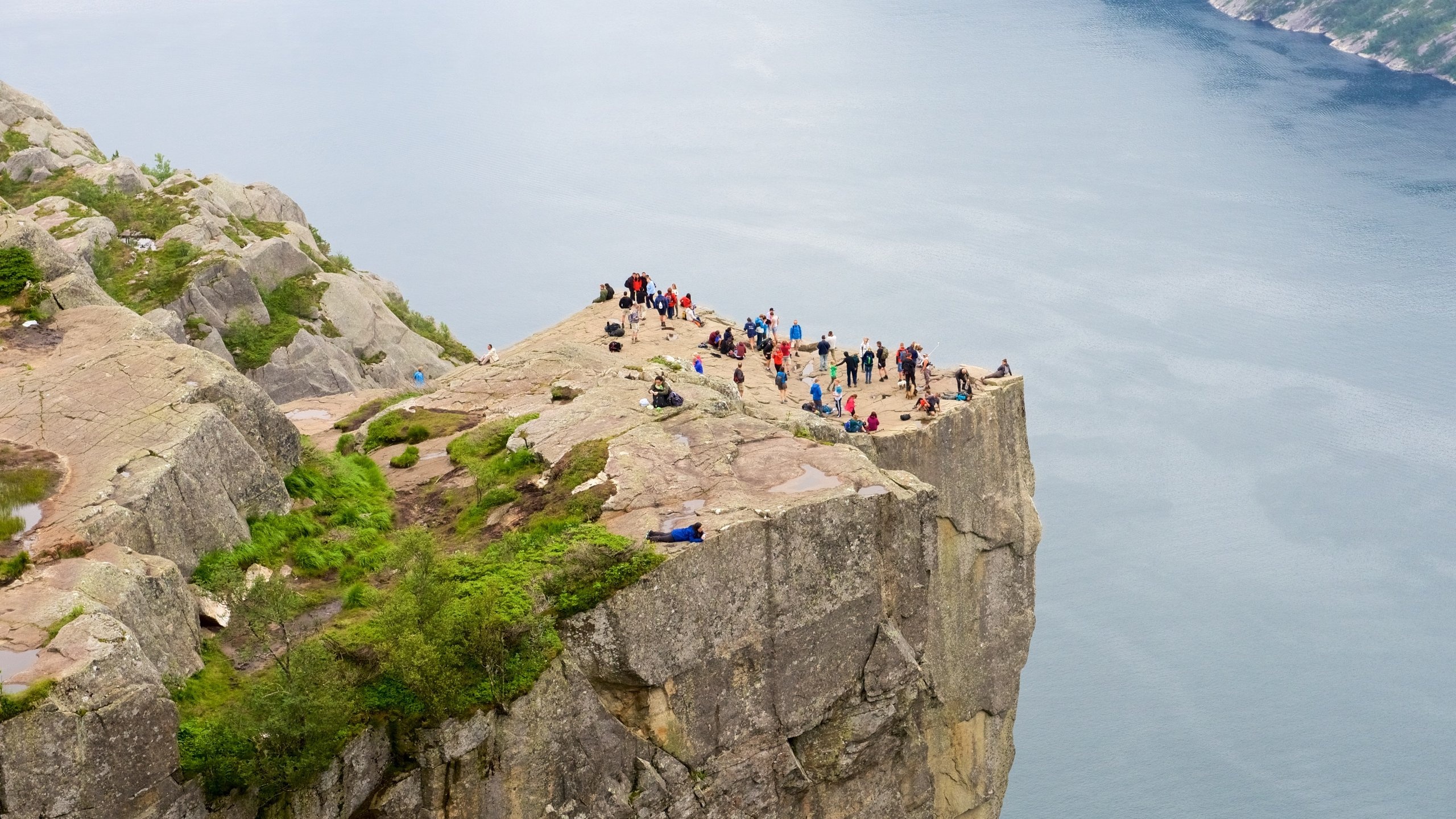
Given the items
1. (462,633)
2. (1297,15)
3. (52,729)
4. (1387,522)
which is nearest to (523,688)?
(462,633)

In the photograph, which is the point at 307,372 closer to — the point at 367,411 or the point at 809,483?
the point at 367,411

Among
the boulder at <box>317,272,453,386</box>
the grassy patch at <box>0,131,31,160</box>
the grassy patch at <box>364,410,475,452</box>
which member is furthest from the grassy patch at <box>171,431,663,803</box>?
the grassy patch at <box>0,131,31,160</box>

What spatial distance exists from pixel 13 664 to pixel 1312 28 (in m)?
174

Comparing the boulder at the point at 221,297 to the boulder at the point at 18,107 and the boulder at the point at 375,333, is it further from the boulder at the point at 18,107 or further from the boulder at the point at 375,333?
the boulder at the point at 18,107

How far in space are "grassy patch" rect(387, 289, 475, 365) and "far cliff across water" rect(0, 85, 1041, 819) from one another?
62.9ft

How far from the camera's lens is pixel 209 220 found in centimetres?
5994

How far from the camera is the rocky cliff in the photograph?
180 feet

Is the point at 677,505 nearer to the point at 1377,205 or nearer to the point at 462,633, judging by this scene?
the point at 462,633

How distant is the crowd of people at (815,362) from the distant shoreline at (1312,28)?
12667cm

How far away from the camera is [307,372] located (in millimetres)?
55875

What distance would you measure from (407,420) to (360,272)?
2885 cm

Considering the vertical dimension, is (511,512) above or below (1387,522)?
above

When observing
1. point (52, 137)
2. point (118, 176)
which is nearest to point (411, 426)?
point (118, 176)

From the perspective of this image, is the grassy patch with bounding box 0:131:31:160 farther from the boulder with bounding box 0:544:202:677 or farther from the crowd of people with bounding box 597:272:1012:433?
the boulder with bounding box 0:544:202:677
